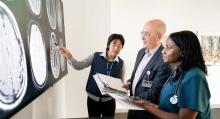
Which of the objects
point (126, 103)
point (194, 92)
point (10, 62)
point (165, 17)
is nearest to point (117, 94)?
point (126, 103)

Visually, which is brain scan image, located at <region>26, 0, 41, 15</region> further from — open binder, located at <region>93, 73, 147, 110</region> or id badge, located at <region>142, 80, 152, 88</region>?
id badge, located at <region>142, 80, 152, 88</region>

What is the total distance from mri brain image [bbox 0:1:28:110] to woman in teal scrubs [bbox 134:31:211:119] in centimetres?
78

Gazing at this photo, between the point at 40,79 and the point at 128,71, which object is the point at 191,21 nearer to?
the point at 128,71

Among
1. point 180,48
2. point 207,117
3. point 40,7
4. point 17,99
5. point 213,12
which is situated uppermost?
point 213,12

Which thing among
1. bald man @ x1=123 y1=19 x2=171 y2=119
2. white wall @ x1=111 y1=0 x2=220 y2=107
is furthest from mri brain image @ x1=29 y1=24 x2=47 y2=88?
white wall @ x1=111 y1=0 x2=220 y2=107

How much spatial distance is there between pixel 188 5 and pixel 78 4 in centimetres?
167

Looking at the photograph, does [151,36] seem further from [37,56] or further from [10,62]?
[10,62]

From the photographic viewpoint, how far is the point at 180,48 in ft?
4.28

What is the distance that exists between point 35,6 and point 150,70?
1.00m

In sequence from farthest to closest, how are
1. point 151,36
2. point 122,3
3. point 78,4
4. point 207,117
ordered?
1. point 122,3
2. point 78,4
3. point 151,36
4. point 207,117

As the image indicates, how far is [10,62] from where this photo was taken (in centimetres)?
78

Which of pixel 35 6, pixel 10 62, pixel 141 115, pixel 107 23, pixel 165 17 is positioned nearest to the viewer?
pixel 10 62

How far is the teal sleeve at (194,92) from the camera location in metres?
1.23

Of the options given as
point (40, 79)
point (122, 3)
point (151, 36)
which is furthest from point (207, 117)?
point (122, 3)
